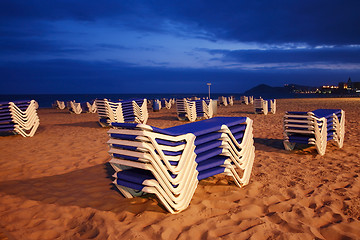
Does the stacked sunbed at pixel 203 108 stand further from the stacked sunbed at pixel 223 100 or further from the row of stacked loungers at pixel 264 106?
the stacked sunbed at pixel 223 100

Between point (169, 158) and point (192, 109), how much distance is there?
911cm

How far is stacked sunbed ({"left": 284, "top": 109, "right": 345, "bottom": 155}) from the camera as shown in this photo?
4.53 metres

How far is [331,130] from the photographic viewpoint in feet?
17.9

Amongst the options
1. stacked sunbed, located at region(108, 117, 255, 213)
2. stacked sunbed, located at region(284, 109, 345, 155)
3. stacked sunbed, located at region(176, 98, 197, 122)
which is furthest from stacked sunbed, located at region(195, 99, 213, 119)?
stacked sunbed, located at region(108, 117, 255, 213)

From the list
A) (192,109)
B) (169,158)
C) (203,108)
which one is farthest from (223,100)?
(169,158)

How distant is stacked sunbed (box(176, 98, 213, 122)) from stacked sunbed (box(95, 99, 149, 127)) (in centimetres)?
198

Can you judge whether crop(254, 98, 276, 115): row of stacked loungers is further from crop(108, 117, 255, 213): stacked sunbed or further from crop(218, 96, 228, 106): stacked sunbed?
crop(108, 117, 255, 213): stacked sunbed

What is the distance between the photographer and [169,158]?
2.47 m

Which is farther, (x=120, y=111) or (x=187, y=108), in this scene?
(x=187, y=108)

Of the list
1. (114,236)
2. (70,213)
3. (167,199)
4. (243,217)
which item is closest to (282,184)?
(243,217)

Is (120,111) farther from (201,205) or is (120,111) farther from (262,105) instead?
(262,105)

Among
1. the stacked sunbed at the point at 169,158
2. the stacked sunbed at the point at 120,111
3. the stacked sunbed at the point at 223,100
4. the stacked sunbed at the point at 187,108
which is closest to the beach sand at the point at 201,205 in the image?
the stacked sunbed at the point at 169,158

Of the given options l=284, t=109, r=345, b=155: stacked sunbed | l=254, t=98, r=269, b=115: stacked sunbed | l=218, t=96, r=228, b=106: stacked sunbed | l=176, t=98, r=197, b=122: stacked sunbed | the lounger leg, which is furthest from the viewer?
l=218, t=96, r=228, b=106: stacked sunbed

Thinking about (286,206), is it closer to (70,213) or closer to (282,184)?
(282,184)
